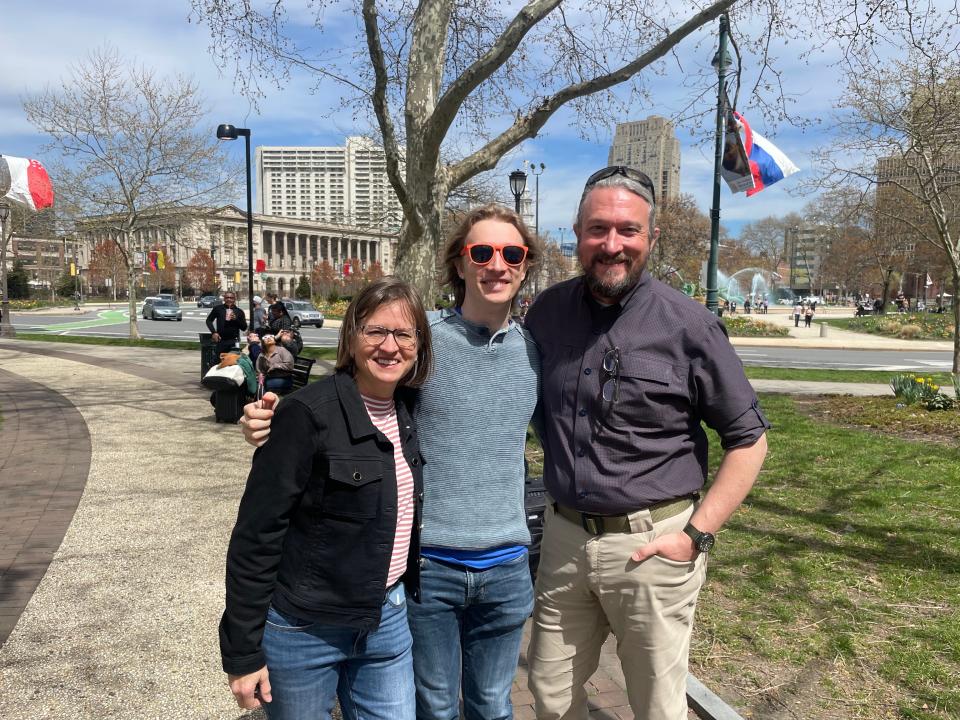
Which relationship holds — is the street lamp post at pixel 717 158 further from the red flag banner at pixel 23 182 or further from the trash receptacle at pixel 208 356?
the red flag banner at pixel 23 182

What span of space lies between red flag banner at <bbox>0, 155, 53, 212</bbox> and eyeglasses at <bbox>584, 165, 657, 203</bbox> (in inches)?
361

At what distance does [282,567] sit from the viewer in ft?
5.53

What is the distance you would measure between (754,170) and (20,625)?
1068 cm

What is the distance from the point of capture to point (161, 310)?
125ft

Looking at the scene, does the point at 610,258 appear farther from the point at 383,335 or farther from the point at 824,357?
the point at 824,357

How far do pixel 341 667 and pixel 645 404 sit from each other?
1.10 metres

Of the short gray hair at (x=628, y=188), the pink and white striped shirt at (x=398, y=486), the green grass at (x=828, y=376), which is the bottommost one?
the green grass at (x=828, y=376)

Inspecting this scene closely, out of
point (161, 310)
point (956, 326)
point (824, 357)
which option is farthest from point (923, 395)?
point (161, 310)

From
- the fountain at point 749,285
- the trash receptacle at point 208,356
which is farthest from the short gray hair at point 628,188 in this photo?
the fountain at point 749,285

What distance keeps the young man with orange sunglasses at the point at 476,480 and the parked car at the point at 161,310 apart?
131 ft

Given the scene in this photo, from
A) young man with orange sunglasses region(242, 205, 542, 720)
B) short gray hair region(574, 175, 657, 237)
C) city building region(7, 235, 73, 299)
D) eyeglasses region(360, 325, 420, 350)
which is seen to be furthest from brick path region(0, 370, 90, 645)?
city building region(7, 235, 73, 299)

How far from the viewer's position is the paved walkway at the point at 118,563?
9.77 feet

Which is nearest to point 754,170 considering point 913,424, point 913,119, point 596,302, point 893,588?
point 913,119

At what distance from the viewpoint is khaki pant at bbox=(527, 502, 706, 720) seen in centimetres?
197
